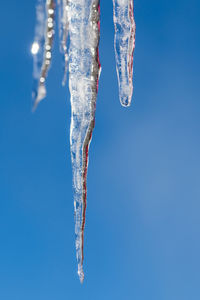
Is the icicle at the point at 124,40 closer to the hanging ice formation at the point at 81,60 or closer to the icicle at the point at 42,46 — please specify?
the hanging ice formation at the point at 81,60

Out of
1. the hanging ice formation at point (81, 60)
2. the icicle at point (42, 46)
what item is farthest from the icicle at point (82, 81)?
the icicle at point (42, 46)

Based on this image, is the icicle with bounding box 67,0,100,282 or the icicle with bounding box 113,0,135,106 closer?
the icicle with bounding box 67,0,100,282

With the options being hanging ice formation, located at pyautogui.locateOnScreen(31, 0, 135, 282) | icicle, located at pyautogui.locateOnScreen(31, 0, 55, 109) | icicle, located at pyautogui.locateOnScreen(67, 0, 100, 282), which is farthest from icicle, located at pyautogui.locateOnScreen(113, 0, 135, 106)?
icicle, located at pyautogui.locateOnScreen(31, 0, 55, 109)

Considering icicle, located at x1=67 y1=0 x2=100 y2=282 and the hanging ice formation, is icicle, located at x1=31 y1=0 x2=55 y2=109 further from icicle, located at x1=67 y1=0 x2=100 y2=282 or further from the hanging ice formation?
icicle, located at x1=67 y1=0 x2=100 y2=282

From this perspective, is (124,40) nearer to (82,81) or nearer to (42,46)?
(82,81)

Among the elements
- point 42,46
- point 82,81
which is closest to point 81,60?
point 82,81

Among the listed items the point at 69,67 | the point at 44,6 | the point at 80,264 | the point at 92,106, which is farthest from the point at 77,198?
the point at 44,6
